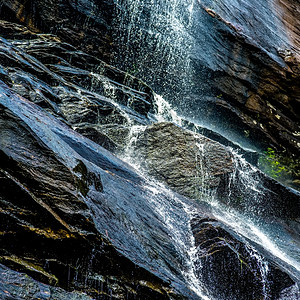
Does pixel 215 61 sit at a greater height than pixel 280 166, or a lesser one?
greater

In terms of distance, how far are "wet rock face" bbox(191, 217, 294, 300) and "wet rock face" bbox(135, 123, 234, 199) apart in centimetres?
273

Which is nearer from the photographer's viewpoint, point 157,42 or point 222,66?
point 157,42

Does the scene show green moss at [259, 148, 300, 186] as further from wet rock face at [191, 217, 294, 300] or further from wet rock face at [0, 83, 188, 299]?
wet rock face at [0, 83, 188, 299]

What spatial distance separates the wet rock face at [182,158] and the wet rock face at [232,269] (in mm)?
2733

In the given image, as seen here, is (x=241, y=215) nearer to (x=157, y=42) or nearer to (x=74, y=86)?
(x=74, y=86)

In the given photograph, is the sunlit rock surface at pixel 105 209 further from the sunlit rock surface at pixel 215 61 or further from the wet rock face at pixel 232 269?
the sunlit rock surface at pixel 215 61

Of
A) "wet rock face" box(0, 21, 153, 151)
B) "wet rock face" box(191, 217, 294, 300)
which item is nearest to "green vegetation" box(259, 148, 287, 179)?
"wet rock face" box(0, 21, 153, 151)

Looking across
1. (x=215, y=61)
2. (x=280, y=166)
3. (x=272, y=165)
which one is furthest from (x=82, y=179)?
(x=280, y=166)

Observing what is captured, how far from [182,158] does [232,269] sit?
13.2 feet

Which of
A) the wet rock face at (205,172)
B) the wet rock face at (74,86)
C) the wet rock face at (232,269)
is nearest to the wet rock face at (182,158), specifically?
the wet rock face at (205,172)

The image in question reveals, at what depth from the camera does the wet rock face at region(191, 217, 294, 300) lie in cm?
527

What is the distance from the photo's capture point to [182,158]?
8938mm

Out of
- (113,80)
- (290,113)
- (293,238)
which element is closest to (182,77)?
(113,80)

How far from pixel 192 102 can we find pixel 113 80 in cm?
521
